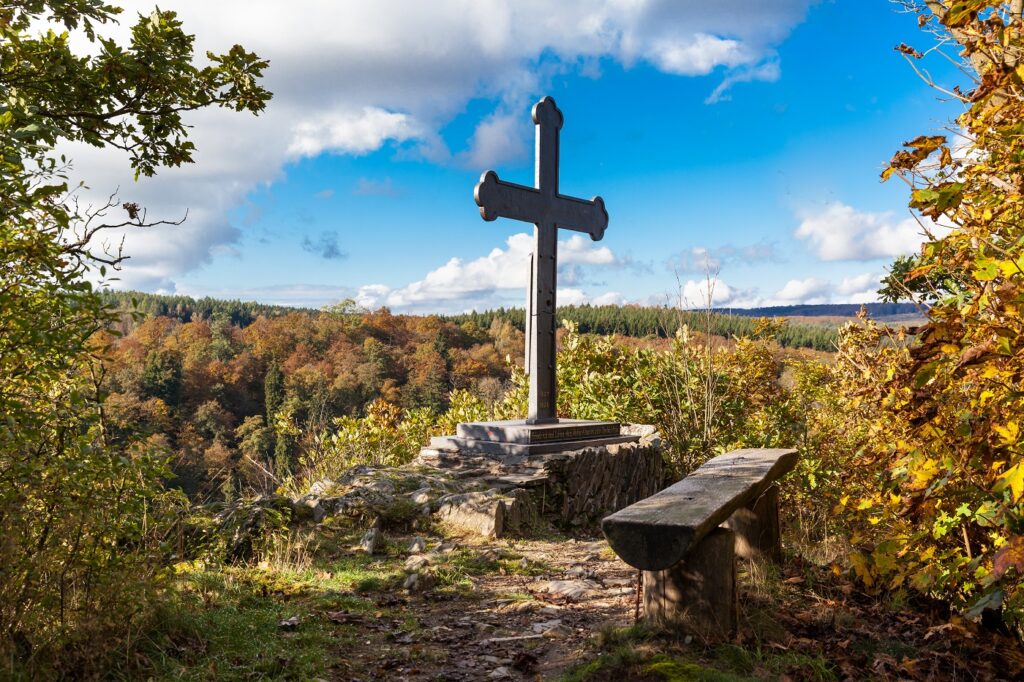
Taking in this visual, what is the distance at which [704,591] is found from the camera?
354 cm

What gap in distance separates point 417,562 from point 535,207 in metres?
4.50

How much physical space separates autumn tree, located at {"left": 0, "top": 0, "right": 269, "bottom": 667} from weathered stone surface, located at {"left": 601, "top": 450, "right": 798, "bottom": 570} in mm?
2142

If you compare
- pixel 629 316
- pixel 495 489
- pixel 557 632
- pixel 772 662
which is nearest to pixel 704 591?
pixel 772 662

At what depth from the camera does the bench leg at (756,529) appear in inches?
189

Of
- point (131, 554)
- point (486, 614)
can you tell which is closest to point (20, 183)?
point (131, 554)

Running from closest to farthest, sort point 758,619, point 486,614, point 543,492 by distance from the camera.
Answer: point 758,619, point 486,614, point 543,492

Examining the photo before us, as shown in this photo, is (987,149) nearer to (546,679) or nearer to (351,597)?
(546,679)

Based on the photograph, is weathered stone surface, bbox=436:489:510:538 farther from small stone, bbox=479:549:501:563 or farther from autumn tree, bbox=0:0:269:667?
autumn tree, bbox=0:0:269:667

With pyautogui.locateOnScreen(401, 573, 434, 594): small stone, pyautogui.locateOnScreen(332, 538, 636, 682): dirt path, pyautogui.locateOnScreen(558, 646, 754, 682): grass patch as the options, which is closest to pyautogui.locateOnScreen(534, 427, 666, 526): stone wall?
pyautogui.locateOnScreen(332, 538, 636, 682): dirt path

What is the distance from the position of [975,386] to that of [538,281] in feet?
17.6

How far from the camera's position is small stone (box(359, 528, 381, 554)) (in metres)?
5.66

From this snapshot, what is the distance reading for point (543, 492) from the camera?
283 inches

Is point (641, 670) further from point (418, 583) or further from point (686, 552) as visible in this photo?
point (418, 583)

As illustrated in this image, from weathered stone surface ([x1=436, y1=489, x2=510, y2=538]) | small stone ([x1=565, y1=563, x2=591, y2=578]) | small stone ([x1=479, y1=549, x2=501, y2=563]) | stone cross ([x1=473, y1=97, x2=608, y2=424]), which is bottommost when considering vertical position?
small stone ([x1=565, y1=563, x2=591, y2=578])
